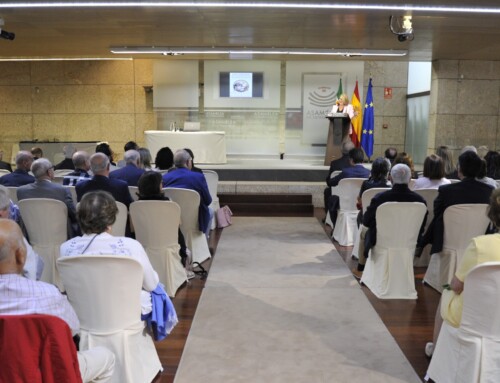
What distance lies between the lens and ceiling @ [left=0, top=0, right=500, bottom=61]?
22.7ft

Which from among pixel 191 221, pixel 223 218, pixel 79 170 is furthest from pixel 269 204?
pixel 79 170

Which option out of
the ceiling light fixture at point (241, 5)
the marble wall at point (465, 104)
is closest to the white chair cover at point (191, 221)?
the ceiling light fixture at point (241, 5)

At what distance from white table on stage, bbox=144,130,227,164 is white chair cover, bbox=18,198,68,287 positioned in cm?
689

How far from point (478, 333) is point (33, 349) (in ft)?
7.23

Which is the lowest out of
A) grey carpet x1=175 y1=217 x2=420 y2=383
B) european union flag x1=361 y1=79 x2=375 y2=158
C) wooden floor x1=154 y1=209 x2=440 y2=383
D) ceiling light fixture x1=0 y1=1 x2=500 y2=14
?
wooden floor x1=154 y1=209 x2=440 y2=383

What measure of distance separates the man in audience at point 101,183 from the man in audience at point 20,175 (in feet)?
3.61

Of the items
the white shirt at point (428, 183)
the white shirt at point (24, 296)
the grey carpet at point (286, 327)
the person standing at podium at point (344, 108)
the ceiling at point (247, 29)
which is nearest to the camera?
the white shirt at point (24, 296)

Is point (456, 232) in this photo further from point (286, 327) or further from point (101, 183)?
point (101, 183)

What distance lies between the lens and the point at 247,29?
830cm

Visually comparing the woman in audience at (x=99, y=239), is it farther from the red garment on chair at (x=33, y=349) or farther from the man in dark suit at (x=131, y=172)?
the man in dark suit at (x=131, y=172)

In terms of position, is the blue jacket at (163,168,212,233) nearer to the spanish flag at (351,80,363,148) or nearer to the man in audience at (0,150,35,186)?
the man in audience at (0,150,35,186)

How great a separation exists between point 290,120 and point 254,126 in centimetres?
101

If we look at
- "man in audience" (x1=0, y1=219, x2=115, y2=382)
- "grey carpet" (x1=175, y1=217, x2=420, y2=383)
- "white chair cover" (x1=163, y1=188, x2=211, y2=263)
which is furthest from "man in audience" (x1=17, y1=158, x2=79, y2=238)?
"man in audience" (x1=0, y1=219, x2=115, y2=382)

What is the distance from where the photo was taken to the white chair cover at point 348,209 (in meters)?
6.63
